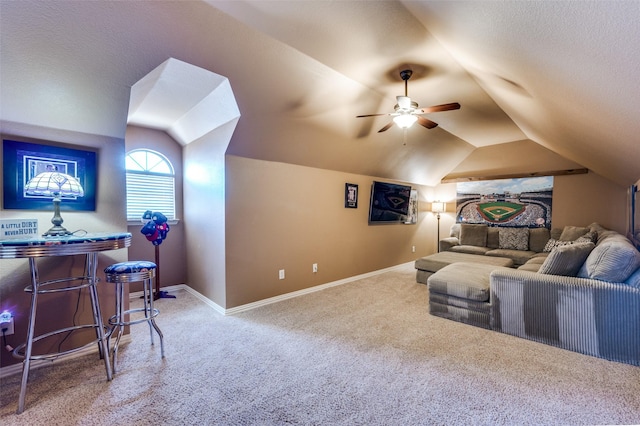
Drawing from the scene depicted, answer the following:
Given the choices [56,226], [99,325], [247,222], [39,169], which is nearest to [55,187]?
[56,226]

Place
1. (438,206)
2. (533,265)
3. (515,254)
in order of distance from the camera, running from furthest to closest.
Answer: (438,206)
(515,254)
(533,265)

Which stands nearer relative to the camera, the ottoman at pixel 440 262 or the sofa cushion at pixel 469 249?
the ottoman at pixel 440 262

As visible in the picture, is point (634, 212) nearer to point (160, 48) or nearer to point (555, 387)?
point (555, 387)

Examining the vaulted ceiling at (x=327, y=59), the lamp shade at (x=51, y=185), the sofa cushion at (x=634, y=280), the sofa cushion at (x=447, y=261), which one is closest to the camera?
the vaulted ceiling at (x=327, y=59)

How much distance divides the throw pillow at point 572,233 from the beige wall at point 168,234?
20.6 feet

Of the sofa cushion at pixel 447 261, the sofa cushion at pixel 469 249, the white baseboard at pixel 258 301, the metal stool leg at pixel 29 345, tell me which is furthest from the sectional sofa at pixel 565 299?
the metal stool leg at pixel 29 345

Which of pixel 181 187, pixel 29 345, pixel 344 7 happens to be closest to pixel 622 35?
pixel 344 7

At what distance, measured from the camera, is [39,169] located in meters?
2.16

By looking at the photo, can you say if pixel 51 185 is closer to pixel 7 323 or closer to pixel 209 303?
pixel 7 323

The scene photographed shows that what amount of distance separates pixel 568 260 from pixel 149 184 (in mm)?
5076

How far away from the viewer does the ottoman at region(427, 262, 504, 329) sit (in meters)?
2.82

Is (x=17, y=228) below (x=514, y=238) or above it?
above

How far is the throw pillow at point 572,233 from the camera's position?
4.47 metres

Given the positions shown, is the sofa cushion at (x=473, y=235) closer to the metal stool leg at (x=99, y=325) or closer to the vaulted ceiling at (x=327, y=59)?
the vaulted ceiling at (x=327, y=59)
